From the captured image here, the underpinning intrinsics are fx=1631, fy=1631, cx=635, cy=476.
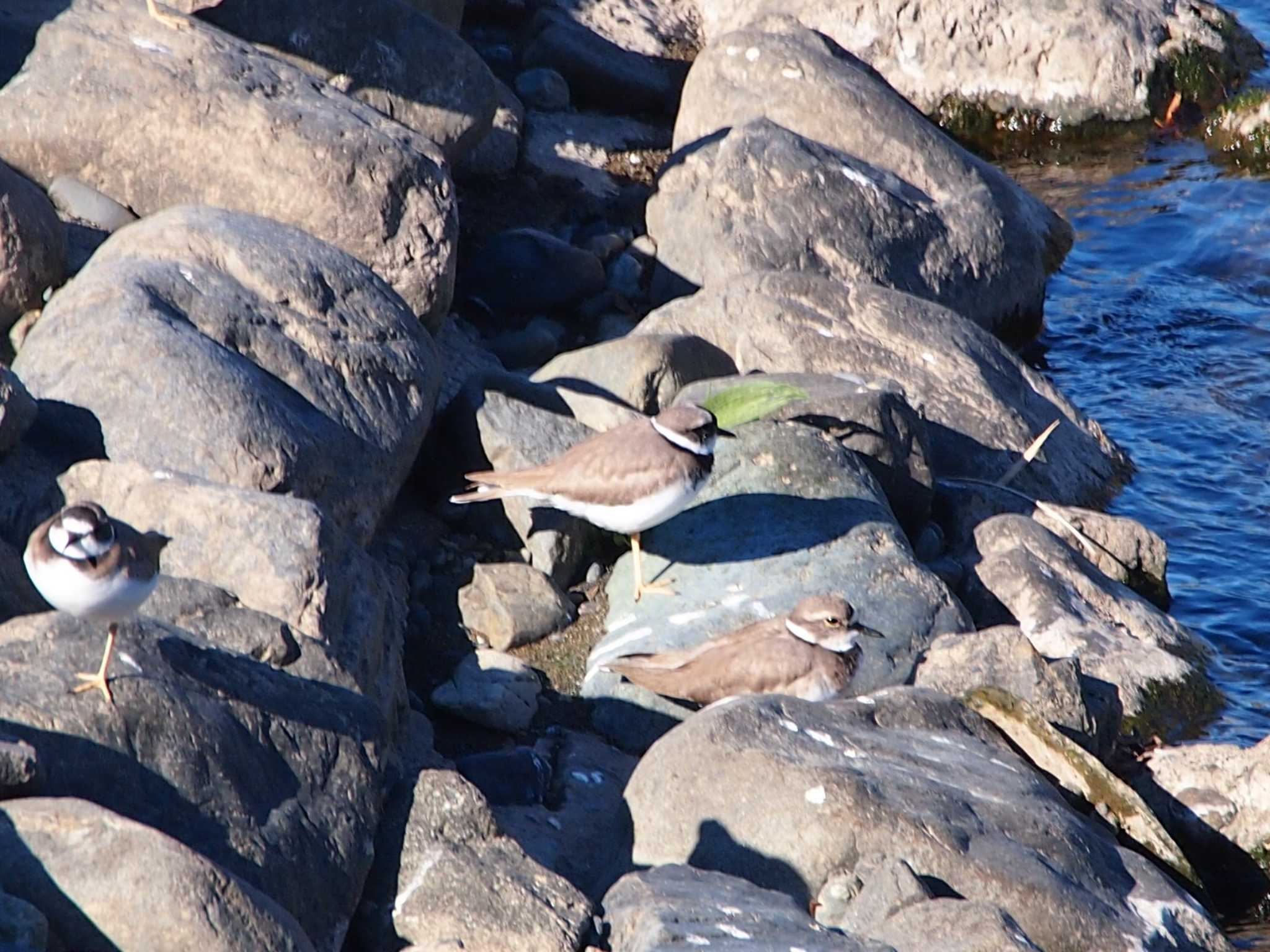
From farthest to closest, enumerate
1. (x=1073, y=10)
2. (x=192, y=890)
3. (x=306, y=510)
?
1. (x=1073, y=10)
2. (x=306, y=510)
3. (x=192, y=890)

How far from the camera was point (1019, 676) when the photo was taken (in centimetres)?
798

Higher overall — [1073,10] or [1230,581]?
[1073,10]

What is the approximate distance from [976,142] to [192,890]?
14089 millimetres

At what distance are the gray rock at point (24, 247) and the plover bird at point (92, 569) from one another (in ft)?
11.3

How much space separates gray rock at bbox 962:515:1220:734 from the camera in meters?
8.84

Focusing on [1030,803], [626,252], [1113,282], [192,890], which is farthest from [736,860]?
[1113,282]

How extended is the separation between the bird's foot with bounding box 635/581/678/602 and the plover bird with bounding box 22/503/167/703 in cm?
330

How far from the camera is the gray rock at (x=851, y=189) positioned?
12.1 m

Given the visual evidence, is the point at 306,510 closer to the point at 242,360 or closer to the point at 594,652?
the point at 242,360

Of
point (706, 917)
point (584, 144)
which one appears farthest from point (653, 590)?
point (584, 144)

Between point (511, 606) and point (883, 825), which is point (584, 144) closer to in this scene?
point (511, 606)

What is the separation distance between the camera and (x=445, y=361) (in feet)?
34.8

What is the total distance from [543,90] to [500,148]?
1.45m

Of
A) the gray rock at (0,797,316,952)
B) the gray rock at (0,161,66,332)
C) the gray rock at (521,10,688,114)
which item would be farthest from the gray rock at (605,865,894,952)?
the gray rock at (521,10,688,114)
